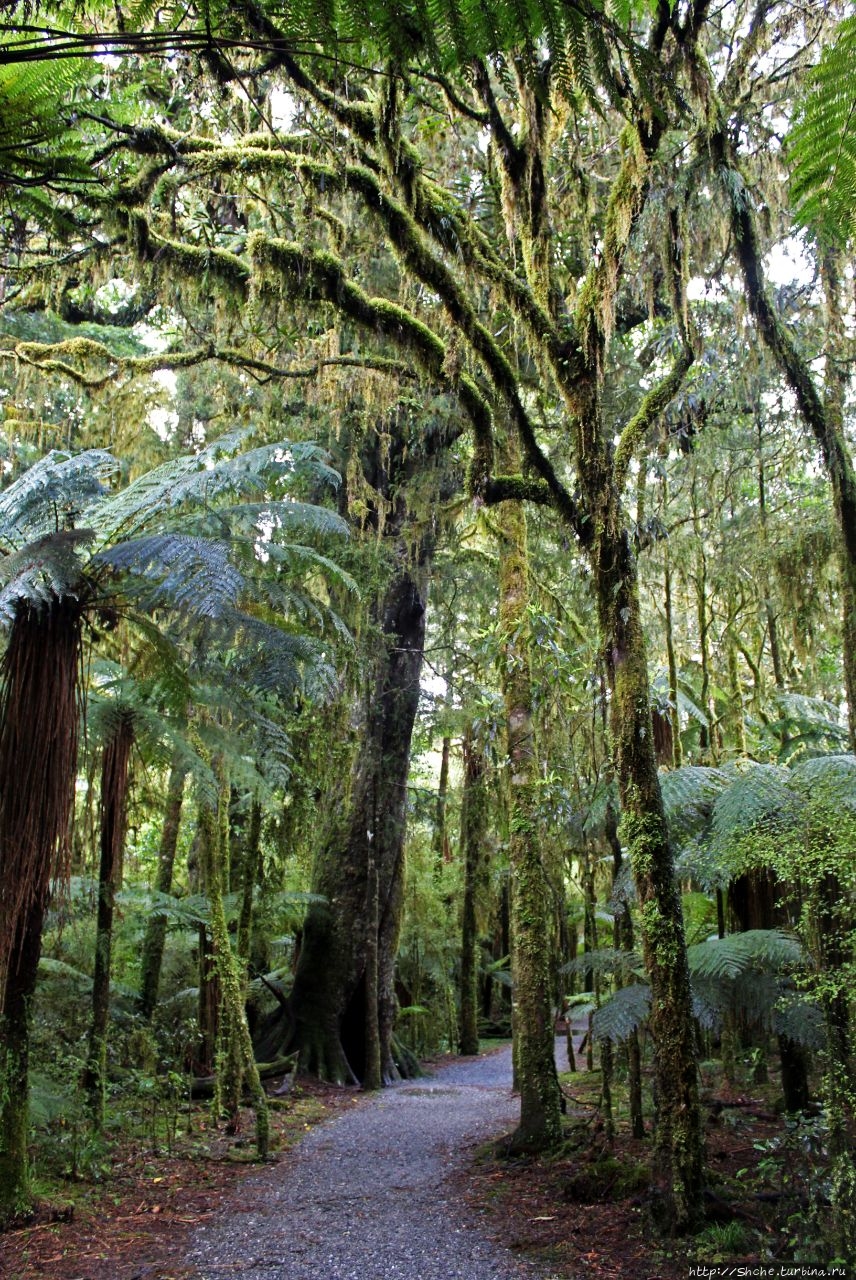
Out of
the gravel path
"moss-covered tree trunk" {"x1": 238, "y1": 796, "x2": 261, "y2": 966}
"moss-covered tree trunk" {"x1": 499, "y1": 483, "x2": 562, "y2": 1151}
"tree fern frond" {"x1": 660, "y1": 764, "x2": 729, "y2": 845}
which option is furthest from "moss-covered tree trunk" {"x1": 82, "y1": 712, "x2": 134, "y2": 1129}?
"tree fern frond" {"x1": 660, "y1": 764, "x2": 729, "y2": 845}

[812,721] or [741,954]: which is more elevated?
[812,721]

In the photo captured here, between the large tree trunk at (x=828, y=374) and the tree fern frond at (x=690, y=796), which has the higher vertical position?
the large tree trunk at (x=828, y=374)

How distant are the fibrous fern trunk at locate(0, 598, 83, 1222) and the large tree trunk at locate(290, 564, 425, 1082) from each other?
6268 mm

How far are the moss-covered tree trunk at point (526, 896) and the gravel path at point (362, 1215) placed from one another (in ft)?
2.82

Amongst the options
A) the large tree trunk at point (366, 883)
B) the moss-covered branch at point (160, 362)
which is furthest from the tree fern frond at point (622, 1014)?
the large tree trunk at point (366, 883)

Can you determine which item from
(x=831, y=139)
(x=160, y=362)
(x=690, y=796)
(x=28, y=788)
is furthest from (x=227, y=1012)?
(x=831, y=139)

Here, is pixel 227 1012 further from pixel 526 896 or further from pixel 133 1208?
pixel 526 896

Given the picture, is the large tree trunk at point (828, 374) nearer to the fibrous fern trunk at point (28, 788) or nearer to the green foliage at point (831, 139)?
the green foliage at point (831, 139)

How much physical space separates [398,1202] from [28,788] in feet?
11.8

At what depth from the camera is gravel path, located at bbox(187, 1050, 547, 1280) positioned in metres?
4.11

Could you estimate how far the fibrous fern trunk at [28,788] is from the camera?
13.2 ft

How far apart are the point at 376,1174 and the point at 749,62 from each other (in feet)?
27.8

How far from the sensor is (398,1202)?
5344mm

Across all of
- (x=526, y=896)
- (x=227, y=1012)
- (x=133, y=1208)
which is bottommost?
(x=133, y=1208)
